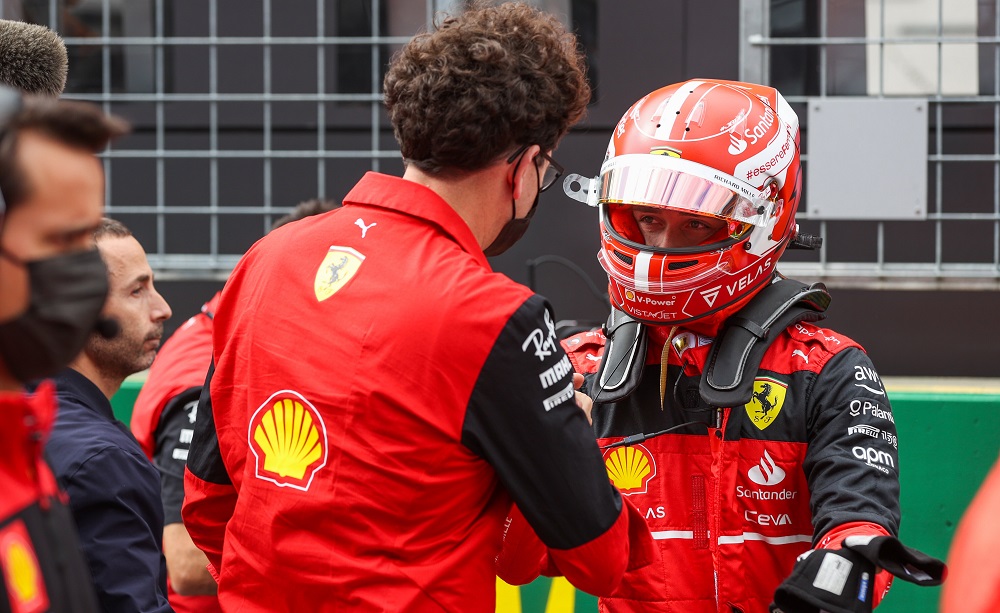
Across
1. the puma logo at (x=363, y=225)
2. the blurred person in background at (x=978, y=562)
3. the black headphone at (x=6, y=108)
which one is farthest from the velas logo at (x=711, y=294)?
the black headphone at (x=6, y=108)

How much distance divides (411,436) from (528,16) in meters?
0.79

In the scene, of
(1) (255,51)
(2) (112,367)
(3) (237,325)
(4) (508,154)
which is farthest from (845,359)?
(1) (255,51)

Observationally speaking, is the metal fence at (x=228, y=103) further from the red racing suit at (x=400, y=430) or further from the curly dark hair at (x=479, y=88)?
the red racing suit at (x=400, y=430)

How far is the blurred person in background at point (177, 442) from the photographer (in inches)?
129

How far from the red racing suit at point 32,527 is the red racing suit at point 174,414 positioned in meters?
2.03

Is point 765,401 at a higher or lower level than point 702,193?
lower

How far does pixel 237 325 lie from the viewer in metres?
1.90

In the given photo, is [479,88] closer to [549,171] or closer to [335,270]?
[549,171]

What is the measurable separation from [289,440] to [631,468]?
2.84ft

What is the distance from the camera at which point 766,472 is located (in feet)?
7.34

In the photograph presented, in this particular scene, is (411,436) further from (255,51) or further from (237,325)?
(255,51)

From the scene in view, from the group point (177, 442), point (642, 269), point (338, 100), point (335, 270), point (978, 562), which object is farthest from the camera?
point (338, 100)

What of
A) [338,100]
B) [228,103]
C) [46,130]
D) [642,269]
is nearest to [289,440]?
[46,130]

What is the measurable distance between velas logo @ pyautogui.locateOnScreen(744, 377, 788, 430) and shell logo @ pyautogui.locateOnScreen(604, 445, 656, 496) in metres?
0.24
